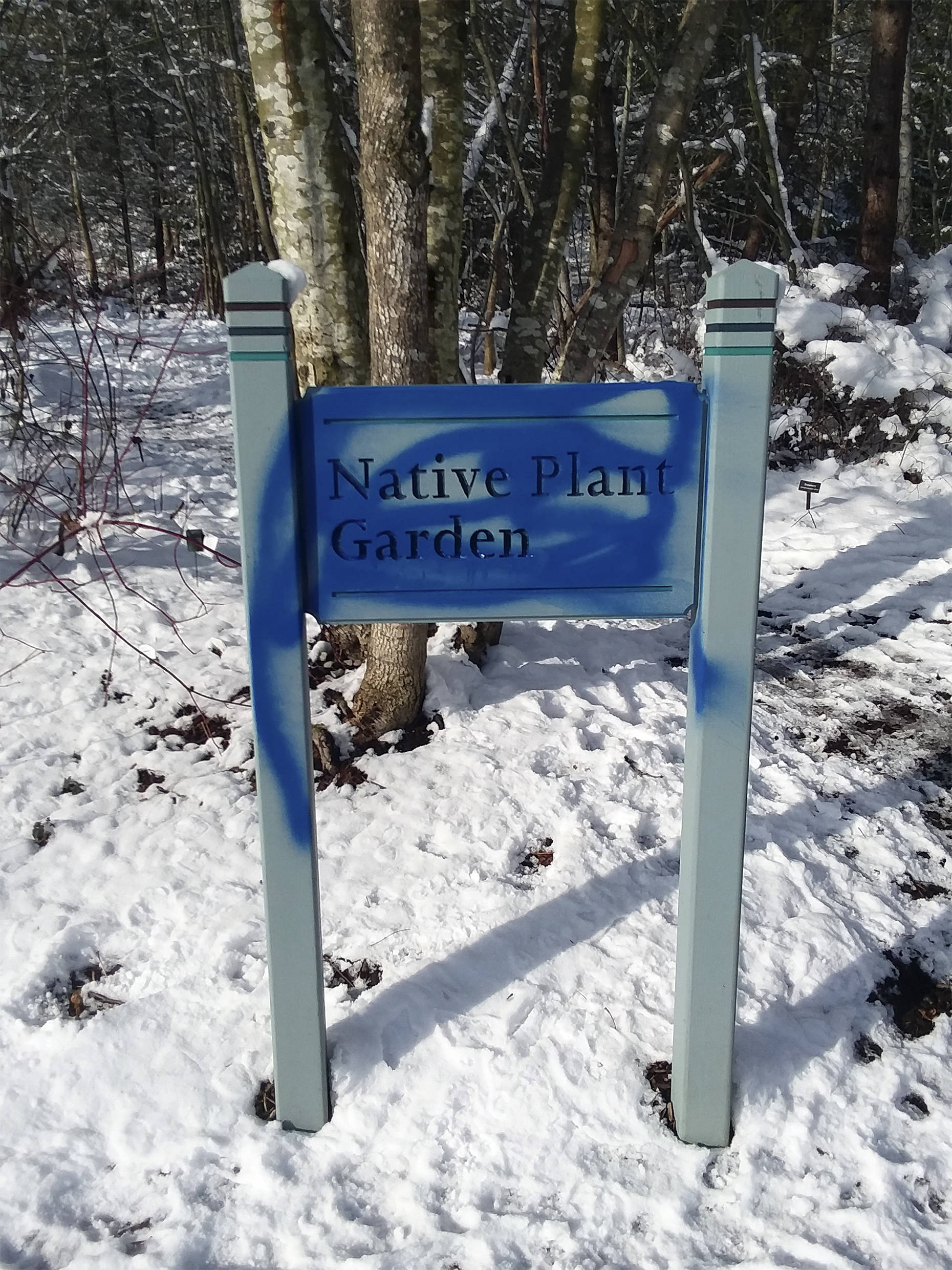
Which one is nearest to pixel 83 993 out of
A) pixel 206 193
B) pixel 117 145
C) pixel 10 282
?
pixel 10 282

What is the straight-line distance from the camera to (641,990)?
251 centimetres

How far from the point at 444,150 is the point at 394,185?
0.63 meters

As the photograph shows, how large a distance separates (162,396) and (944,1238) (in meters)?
9.19

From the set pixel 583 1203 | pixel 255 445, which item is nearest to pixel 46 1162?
pixel 583 1203

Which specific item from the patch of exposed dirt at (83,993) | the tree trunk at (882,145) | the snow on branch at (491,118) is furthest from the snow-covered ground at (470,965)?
the tree trunk at (882,145)

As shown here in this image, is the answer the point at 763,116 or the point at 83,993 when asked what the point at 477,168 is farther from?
the point at 83,993

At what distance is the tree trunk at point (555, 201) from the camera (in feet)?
12.3

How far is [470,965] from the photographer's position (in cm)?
256

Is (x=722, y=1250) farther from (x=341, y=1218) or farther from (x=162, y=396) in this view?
(x=162, y=396)

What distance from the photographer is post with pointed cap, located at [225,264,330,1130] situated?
5.66 ft

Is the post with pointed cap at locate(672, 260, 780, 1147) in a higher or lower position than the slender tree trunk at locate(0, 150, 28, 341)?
lower

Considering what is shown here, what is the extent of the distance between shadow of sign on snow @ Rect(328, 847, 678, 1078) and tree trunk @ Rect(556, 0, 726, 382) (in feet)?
7.97

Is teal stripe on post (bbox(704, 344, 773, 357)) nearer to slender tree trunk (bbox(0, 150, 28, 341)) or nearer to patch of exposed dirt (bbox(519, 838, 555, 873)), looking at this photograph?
patch of exposed dirt (bbox(519, 838, 555, 873))

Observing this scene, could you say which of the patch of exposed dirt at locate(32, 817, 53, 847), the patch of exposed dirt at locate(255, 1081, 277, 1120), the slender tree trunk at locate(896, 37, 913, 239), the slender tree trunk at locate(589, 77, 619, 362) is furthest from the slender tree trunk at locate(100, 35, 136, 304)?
the patch of exposed dirt at locate(255, 1081, 277, 1120)
